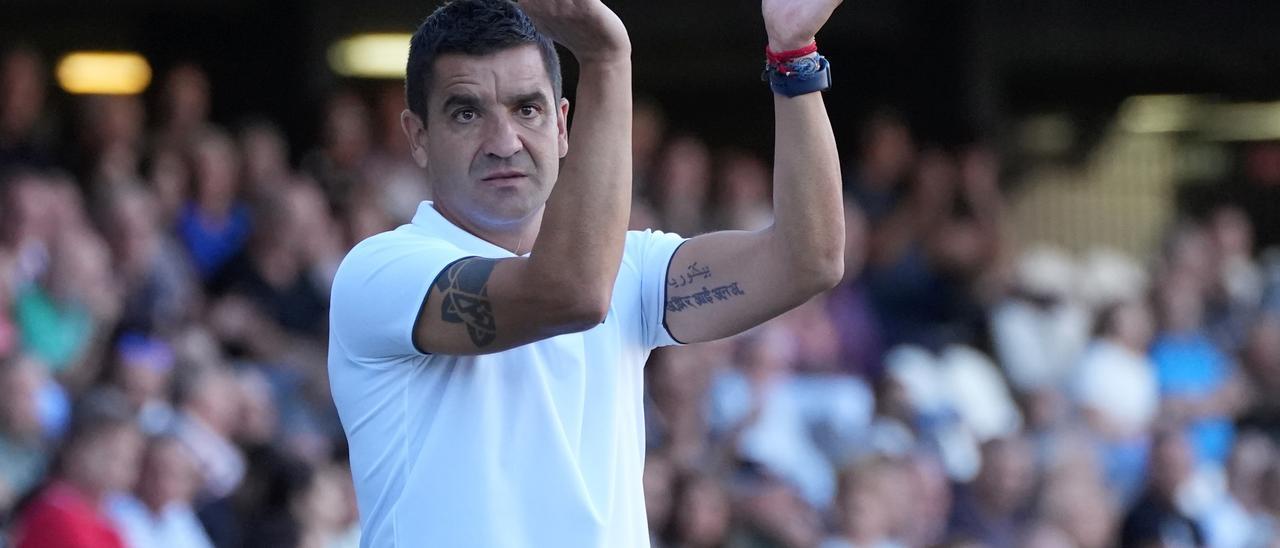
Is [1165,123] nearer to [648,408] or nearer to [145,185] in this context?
[648,408]

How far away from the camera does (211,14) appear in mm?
10664

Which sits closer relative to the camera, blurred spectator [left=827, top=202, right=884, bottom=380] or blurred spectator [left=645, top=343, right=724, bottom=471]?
blurred spectator [left=645, top=343, right=724, bottom=471]

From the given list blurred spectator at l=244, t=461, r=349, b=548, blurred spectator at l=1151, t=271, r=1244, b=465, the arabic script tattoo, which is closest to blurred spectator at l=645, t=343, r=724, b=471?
blurred spectator at l=244, t=461, r=349, b=548

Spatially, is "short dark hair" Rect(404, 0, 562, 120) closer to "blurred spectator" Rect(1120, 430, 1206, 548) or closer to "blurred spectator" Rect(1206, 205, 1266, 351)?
"blurred spectator" Rect(1120, 430, 1206, 548)

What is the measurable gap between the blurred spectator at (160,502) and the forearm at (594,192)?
373cm

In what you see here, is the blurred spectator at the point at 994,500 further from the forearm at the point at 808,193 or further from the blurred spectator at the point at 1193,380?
the forearm at the point at 808,193

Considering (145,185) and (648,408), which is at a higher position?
(145,185)

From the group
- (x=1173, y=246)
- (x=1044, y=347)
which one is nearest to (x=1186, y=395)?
(x=1044, y=347)

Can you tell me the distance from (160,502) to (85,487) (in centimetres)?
36

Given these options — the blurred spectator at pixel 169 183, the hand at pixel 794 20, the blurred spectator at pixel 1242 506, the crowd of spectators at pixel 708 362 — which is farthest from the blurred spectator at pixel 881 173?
the hand at pixel 794 20

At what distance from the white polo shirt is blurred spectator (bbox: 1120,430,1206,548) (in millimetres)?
6728

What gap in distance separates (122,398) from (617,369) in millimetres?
3659

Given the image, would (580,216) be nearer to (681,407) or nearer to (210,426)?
(210,426)

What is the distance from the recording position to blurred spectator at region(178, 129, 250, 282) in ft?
25.1
